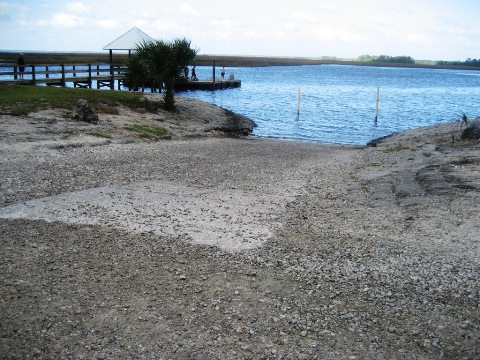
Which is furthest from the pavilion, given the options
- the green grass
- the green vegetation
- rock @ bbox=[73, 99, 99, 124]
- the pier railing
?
rock @ bbox=[73, 99, 99, 124]

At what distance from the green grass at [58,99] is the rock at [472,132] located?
49.0 feet

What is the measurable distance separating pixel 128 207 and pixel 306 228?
3748 millimetres

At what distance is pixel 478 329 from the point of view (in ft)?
18.9

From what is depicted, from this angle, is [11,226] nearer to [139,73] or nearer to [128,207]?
[128,207]

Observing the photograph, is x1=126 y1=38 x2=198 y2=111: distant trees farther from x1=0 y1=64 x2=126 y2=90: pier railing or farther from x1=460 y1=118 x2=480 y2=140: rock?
x1=460 y1=118 x2=480 y2=140: rock

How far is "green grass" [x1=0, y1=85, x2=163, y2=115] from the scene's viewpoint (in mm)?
20719

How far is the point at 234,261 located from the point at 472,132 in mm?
14467

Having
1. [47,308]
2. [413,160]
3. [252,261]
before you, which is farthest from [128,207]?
[413,160]

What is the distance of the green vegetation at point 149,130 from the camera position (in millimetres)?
20484

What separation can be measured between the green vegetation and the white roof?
14805 mm

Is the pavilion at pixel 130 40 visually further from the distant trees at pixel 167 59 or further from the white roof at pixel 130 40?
the distant trees at pixel 167 59

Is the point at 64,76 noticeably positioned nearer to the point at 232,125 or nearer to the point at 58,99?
the point at 58,99

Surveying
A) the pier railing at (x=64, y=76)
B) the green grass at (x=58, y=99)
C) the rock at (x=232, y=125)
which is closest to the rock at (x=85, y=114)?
the green grass at (x=58, y=99)

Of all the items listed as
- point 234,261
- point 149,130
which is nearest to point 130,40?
point 149,130
